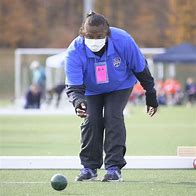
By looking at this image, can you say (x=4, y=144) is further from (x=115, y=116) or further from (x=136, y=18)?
(x=136, y=18)

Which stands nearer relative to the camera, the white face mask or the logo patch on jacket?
the white face mask

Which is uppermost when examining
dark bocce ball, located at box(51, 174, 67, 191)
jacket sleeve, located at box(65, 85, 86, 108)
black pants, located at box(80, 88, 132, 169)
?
jacket sleeve, located at box(65, 85, 86, 108)

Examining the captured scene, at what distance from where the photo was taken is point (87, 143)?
9227mm

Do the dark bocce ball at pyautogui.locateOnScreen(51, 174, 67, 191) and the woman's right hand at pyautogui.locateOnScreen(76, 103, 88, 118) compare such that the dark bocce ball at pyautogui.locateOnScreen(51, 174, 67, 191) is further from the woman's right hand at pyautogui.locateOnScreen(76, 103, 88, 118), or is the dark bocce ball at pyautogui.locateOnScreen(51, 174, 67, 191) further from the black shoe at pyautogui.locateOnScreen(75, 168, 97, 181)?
the black shoe at pyautogui.locateOnScreen(75, 168, 97, 181)

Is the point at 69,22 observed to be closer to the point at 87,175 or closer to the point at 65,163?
the point at 65,163

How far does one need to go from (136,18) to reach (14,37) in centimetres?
654

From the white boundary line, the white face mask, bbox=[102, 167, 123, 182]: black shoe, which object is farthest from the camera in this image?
the white boundary line

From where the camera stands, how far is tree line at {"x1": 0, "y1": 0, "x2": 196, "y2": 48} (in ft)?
164

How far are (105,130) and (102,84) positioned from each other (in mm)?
462

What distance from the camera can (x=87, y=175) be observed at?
914cm

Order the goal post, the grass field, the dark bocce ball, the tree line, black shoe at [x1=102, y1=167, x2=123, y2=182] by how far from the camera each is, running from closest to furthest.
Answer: the dark bocce ball, the grass field, black shoe at [x1=102, y1=167, x2=123, y2=182], the goal post, the tree line

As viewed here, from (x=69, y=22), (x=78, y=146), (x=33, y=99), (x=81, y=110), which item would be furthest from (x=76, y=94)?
(x=69, y=22)

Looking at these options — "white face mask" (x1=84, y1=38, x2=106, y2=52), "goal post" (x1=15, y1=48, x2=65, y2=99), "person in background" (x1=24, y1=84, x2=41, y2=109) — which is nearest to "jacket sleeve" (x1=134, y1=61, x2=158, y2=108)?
"white face mask" (x1=84, y1=38, x2=106, y2=52)

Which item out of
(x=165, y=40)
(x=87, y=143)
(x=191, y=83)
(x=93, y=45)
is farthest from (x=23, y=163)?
(x=165, y=40)
